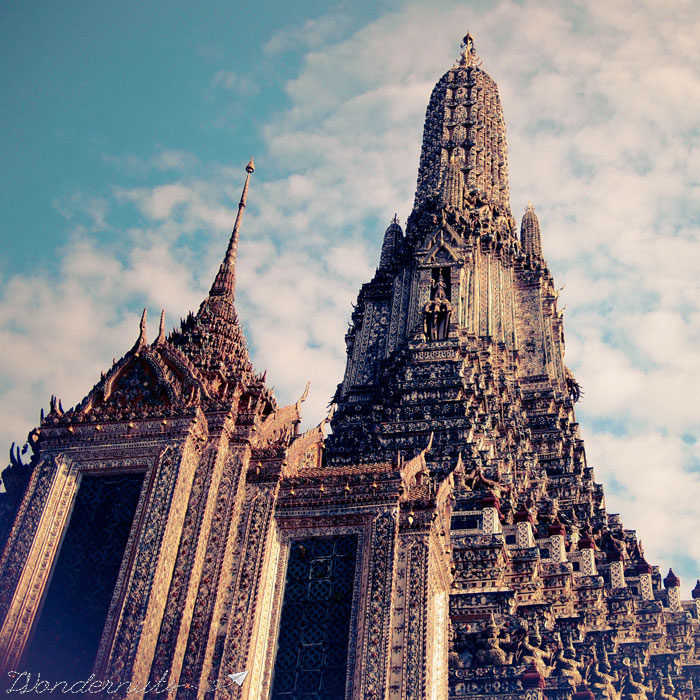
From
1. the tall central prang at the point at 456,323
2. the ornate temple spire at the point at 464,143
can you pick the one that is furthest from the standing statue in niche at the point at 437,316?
the ornate temple spire at the point at 464,143

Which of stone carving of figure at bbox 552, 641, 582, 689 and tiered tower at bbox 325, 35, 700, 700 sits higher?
tiered tower at bbox 325, 35, 700, 700

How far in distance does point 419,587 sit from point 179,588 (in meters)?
4.51

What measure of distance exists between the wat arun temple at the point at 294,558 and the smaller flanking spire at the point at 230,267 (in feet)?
0.18

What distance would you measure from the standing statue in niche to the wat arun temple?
10.1ft

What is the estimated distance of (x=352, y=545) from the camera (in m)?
21.4

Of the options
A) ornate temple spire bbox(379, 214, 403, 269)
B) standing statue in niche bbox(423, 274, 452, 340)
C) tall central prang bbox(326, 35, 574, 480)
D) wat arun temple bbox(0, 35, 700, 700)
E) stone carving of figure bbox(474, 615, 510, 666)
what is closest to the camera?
wat arun temple bbox(0, 35, 700, 700)

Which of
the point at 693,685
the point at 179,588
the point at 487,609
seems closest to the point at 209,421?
the point at 179,588

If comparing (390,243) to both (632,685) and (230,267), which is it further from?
(632,685)

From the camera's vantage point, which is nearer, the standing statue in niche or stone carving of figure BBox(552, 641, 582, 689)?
stone carving of figure BBox(552, 641, 582, 689)

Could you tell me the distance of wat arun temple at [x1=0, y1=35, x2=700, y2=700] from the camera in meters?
19.7

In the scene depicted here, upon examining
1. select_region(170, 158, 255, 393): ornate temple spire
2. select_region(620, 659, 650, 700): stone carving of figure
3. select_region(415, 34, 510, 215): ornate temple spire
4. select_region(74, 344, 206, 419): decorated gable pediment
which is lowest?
select_region(620, 659, 650, 700): stone carving of figure

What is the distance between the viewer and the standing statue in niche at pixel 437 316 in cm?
3881

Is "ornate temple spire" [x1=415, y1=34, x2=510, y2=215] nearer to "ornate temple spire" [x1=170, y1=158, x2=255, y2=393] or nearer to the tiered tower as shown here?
the tiered tower

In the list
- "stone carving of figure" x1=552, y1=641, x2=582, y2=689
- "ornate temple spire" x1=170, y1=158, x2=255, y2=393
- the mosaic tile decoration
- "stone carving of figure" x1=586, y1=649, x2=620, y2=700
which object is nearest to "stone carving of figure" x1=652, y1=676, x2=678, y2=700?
"stone carving of figure" x1=586, y1=649, x2=620, y2=700
